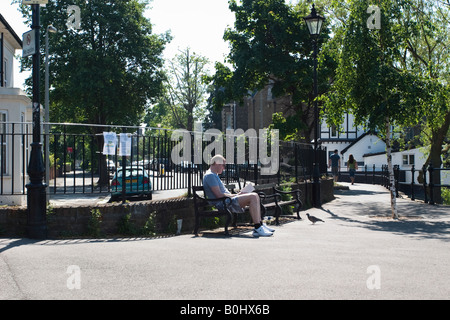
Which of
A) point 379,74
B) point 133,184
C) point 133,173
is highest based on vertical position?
point 379,74

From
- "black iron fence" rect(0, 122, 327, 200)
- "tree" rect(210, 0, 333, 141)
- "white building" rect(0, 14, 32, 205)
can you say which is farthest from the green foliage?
"black iron fence" rect(0, 122, 327, 200)

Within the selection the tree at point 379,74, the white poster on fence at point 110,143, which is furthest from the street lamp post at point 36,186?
the tree at point 379,74

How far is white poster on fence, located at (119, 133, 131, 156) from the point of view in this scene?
31.6ft

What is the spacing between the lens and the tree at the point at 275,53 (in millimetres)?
28953

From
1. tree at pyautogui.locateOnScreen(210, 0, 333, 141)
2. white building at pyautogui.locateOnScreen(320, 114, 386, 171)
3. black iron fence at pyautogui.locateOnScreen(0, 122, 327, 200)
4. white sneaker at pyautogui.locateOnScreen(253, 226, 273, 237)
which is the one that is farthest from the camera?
white building at pyautogui.locateOnScreen(320, 114, 386, 171)

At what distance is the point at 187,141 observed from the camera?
10859 mm

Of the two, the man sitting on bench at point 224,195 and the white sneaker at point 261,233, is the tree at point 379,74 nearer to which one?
the man sitting on bench at point 224,195

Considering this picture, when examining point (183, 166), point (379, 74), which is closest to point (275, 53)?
point (379, 74)

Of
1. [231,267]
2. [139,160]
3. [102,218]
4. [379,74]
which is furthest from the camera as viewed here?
[379,74]

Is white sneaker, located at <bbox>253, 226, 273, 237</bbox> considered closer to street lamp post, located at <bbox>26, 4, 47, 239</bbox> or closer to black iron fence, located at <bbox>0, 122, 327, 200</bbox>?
black iron fence, located at <bbox>0, 122, 327, 200</bbox>

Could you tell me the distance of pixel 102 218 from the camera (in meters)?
9.19

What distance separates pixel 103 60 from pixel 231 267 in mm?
26846

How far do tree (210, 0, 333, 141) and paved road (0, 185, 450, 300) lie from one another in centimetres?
2010

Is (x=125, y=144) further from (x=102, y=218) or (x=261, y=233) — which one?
(x=261, y=233)
